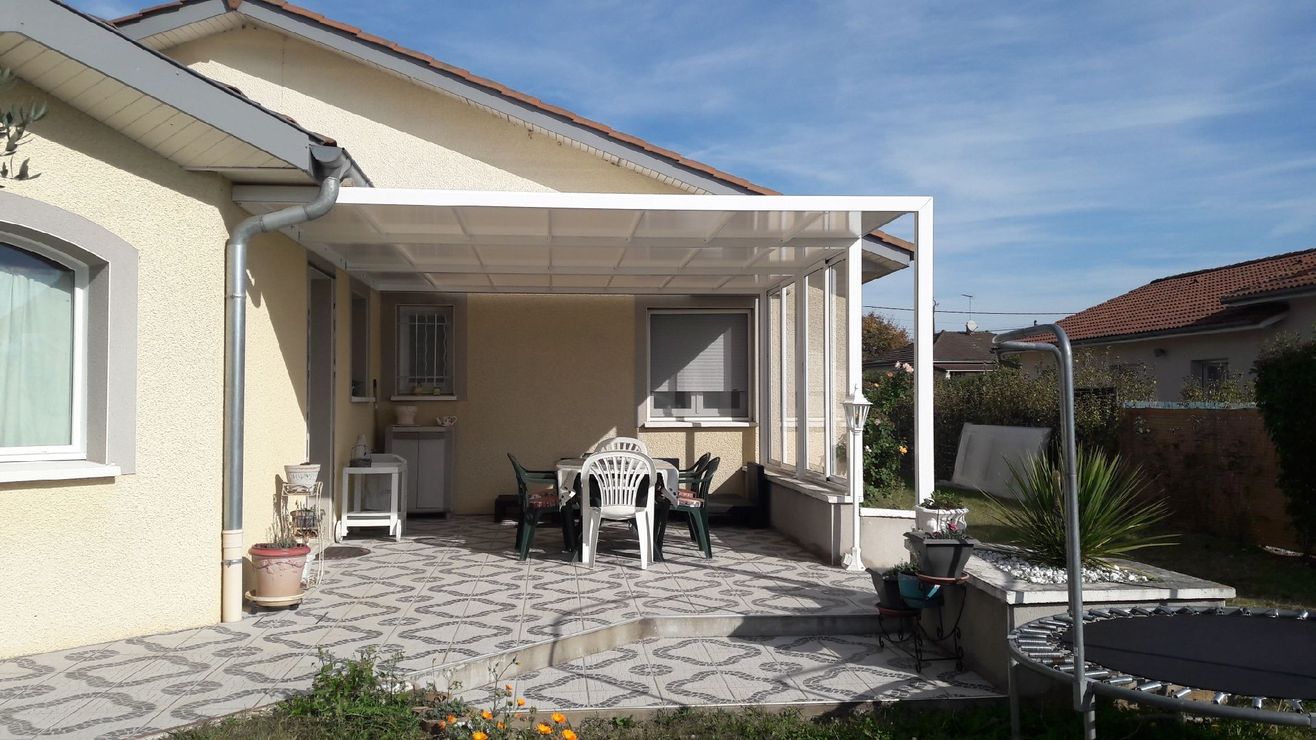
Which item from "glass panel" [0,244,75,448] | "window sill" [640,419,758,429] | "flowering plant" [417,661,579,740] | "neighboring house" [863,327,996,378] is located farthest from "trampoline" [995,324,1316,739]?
"neighboring house" [863,327,996,378]

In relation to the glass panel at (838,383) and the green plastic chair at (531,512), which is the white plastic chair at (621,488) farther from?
the glass panel at (838,383)

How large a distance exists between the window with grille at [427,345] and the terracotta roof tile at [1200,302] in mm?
12205

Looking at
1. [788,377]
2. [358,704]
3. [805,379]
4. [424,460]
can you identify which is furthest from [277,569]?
[788,377]

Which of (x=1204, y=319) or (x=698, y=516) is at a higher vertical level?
(x=1204, y=319)

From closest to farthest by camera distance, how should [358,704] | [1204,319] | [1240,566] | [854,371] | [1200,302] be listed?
[358,704], [854,371], [1240,566], [1204,319], [1200,302]

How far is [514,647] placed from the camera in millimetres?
5594

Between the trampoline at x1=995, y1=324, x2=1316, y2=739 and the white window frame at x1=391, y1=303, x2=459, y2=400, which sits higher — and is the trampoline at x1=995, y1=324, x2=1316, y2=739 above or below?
below

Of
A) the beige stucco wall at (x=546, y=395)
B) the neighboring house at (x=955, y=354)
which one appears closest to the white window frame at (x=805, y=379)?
the beige stucco wall at (x=546, y=395)

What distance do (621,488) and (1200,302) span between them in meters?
15.8

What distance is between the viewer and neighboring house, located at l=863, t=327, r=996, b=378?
29453 mm

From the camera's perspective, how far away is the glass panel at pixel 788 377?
10.8m

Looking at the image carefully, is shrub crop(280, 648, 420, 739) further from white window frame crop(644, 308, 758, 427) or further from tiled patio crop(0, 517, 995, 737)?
white window frame crop(644, 308, 758, 427)

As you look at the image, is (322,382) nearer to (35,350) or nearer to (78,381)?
(78,381)

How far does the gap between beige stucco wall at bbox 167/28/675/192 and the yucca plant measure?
5.94 metres
